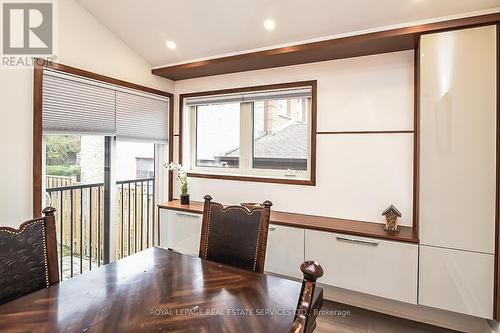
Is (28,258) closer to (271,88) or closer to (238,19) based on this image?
(238,19)

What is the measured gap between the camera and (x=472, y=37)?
201 cm

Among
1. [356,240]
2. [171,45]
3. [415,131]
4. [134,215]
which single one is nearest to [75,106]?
[171,45]

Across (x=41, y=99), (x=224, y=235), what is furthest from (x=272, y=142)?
(x=41, y=99)

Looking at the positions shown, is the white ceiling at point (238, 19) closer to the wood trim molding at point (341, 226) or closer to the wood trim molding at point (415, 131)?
the wood trim molding at point (415, 131)

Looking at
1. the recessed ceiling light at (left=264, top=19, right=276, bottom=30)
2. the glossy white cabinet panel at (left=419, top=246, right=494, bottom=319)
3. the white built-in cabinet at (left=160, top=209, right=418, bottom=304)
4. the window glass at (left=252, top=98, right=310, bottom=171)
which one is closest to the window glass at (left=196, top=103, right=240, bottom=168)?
the window glass at (left=252, top=98, right=310, bottom=171)

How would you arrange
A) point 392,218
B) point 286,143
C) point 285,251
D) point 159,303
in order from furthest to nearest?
point 286,143
point 285,251
point 392,218
point 159,303

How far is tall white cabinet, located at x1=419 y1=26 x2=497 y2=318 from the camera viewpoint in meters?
1.97

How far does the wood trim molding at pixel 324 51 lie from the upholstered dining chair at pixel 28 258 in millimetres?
2073

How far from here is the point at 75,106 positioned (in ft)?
8.52

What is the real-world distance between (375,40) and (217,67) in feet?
5.00

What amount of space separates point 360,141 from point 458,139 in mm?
760

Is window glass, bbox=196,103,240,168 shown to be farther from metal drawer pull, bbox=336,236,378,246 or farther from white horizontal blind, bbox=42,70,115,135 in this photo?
metal drawer pull, bbox=336,236,378,246

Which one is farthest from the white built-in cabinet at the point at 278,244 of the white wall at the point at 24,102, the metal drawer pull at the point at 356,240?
the white wall at the point at 24,102

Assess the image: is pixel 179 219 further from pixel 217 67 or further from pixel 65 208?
pixel 217 67
